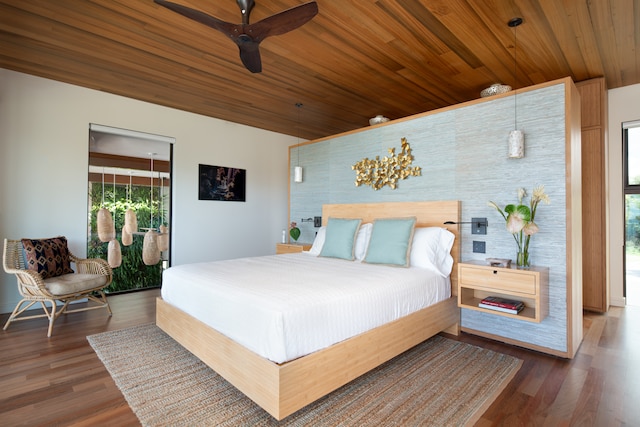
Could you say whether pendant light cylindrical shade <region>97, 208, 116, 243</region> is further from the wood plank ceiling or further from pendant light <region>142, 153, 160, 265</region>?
the wood plank ceiling

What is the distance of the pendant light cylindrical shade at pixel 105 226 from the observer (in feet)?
13.5

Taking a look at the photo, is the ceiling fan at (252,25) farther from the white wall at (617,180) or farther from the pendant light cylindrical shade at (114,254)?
the white wall at (617,180)

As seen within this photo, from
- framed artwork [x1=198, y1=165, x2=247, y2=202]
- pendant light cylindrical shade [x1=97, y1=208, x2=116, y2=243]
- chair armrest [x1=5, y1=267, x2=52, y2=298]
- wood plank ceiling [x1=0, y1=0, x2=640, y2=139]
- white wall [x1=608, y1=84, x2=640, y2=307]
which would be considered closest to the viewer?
wood plank ceiling [x1=0, y1=0, x2=640, y2=139]

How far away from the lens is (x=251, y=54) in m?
2.52

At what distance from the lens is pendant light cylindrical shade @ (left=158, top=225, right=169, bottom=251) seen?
4.79m

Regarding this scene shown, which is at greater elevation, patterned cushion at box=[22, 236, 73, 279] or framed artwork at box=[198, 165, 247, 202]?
framed artwork at box=[198, 165, 247, 202]

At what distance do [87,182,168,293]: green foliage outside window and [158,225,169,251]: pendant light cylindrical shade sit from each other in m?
0.08

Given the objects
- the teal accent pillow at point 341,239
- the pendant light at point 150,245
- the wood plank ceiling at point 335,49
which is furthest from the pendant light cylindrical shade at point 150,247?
the teal accent pillow at point 341,239

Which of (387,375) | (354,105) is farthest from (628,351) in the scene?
(354,105)

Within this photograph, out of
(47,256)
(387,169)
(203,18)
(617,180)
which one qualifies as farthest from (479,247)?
(47,256)

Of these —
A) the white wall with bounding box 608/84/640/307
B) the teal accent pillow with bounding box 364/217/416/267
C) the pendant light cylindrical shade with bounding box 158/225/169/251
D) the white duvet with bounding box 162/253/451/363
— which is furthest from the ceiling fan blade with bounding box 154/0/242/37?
the white wall with bounding box 608/84/640/307

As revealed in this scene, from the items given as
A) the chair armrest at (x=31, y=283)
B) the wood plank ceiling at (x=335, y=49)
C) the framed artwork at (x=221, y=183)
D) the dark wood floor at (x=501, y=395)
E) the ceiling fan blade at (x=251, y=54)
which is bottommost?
the dark wood floor at (x=501, y=395)

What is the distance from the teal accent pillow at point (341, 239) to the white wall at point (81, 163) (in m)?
2.39

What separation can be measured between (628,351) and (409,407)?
86.1 inches
